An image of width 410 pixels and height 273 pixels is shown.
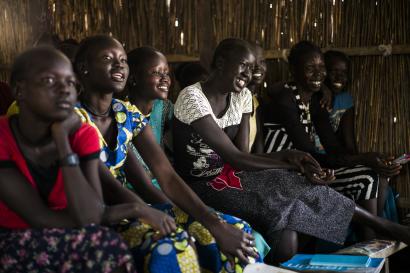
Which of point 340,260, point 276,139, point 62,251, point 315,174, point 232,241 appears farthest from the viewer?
point 276,139

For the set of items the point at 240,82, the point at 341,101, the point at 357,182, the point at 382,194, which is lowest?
the point at 382,194

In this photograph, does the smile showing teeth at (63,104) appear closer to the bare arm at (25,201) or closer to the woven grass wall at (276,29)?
the bare arm at (25,201)

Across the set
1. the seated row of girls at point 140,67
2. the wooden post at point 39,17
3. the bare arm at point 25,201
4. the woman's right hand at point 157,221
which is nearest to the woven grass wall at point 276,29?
the wooden post at point 39,17

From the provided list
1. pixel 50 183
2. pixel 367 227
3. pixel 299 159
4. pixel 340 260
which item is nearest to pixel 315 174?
pixel 299 159

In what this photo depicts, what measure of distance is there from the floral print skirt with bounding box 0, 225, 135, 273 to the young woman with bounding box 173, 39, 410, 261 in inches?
51.5

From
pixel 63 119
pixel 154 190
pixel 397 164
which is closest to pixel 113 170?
pixel 154 190

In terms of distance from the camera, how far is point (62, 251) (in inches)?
84.6

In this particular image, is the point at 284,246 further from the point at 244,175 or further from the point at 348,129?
the point at 348,129

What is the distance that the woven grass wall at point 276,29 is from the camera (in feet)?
15.5

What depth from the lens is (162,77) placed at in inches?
145

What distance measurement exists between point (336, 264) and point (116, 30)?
288 cm

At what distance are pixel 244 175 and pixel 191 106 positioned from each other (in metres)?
0.48

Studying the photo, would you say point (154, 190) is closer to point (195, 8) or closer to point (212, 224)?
point (212, 224)

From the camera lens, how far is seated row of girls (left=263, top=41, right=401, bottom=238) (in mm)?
4066
